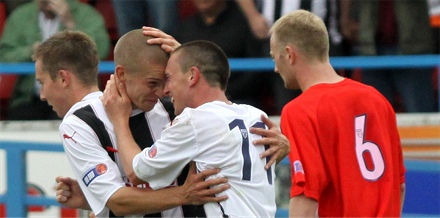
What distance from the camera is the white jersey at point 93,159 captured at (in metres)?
3.83

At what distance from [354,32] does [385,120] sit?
8.86 feet

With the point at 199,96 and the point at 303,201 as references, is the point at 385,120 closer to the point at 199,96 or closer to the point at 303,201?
the point at 303,201

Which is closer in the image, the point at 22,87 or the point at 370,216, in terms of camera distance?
the point at 370,216

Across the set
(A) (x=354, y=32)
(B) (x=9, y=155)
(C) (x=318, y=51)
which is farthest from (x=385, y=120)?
(B) (x=9, y=155)

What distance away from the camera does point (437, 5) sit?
6.54 meters

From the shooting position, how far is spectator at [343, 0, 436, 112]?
6.88m

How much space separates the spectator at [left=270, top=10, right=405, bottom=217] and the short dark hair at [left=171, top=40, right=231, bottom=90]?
746 mm

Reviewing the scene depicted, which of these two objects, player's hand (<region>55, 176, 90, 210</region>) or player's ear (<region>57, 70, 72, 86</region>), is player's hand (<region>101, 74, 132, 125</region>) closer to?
player's ear (<region>57, 70, 72, 86</region>)

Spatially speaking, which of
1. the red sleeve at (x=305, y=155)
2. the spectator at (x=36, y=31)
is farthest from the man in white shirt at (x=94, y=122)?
the spectator at (x=36, y=31)

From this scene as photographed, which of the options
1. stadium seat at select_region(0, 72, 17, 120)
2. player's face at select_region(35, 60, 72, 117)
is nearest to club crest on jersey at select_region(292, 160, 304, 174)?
player's face at select_region(35, 60, 72, 117)

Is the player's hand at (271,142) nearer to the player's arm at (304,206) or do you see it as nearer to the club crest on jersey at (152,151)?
the club crest on jersey at (152,151)

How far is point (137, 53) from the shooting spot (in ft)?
12.8

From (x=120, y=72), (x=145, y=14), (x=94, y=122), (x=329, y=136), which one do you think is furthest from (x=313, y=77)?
(x=145, y=14)

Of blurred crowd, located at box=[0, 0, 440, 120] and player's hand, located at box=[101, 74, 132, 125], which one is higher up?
blurred crowd, located at box=[0, 0, 440, 120]
